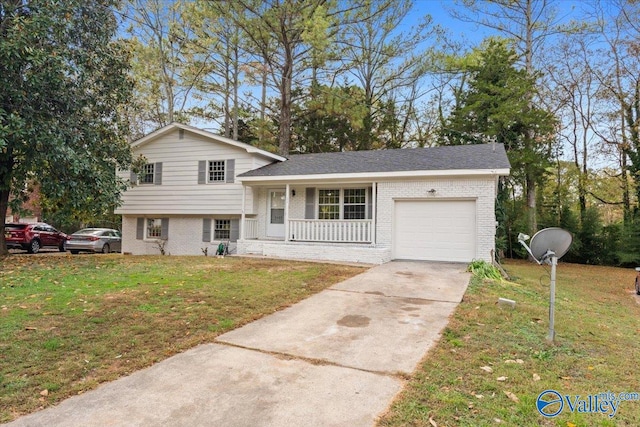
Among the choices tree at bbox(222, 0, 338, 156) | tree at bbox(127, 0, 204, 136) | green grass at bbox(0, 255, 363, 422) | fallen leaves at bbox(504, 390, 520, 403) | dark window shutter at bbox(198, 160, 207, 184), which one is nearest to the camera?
fallen leaves at bbox(504, 390, 520, 403)

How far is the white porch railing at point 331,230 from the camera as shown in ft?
40.9

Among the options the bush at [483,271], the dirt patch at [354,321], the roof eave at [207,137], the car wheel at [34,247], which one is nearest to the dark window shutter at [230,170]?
the roof eave at [207,137]

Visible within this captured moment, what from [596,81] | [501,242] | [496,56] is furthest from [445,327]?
[596,81]

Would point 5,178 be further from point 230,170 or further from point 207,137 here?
point 230,170

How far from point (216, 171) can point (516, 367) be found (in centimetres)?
1316

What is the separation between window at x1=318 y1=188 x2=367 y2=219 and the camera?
533 inches

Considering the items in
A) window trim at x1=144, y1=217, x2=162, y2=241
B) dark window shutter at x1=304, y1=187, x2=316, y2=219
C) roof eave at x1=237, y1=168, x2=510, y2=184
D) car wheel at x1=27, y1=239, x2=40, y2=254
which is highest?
roof eave at x1=237, y1=168, x2=510, y2=184

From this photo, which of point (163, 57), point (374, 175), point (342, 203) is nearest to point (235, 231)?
point (342, 203)

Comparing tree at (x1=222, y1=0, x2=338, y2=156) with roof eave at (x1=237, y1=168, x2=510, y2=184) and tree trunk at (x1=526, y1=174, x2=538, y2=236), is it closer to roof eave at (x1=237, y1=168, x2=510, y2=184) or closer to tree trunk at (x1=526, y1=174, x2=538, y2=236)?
roof eave at (x1=237, y1=168, x2=510, y2=184)

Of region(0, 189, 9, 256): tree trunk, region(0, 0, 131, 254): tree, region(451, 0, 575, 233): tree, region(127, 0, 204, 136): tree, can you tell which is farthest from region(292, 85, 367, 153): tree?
region(0, 189, 9, 256): tree trunk

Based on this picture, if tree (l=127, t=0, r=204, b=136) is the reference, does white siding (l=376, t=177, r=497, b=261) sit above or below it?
below

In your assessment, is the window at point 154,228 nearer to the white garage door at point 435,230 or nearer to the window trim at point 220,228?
the window trim at point 220,228

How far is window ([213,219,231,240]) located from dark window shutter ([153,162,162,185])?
3104mm

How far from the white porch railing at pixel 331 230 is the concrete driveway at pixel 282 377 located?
6.46 meters
